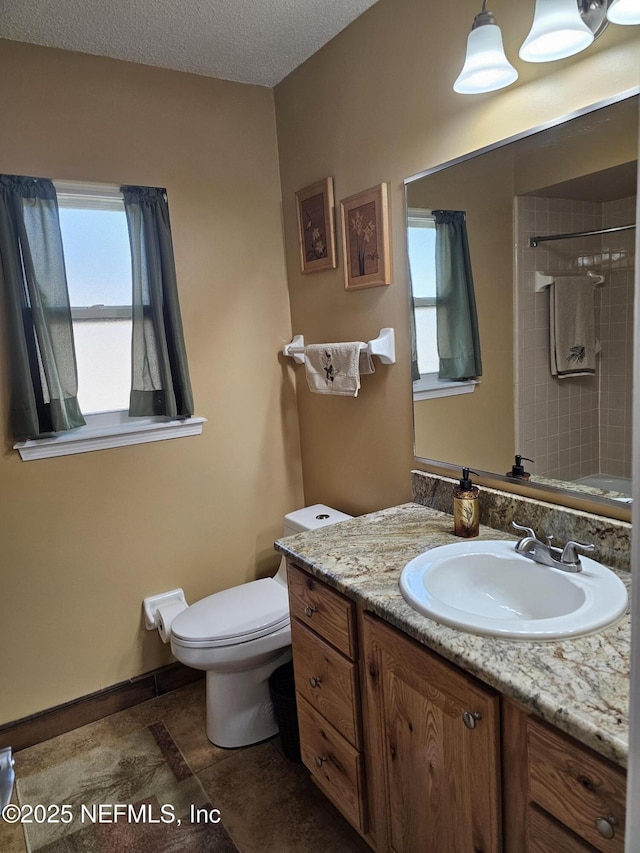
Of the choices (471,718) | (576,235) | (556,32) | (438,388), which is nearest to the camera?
(471,718)

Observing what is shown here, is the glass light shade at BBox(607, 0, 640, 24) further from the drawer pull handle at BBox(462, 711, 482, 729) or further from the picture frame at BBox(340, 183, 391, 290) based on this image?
the drawer pull handle at BBox(462, 711, 482, 729)

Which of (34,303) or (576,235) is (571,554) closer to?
(576,235)

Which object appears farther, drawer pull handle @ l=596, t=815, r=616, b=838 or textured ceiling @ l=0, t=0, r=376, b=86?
textured ceiling @ l=0, t=0, r=376, b=86

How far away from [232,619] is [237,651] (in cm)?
11

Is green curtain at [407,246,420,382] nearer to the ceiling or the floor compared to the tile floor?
nearer to the ceiling

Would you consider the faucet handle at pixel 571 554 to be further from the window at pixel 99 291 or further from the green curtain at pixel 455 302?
the window at pixel 99 291

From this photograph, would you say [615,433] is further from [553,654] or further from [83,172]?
[83,172]

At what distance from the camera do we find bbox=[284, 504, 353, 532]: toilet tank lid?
2.25 metres

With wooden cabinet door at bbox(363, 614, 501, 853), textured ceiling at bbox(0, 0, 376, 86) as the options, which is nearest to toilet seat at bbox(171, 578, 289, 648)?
wooden cabinet door at bbox(363, 614, 501, 853)

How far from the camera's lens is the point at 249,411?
252 centimetres

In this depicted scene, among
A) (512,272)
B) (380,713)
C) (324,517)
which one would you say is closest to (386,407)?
(324,517)

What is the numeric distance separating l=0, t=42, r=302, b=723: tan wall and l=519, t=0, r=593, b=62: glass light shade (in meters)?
1.41

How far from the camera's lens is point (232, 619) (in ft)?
6.55

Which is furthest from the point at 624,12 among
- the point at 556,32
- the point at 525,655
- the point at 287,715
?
the point at 287,715
